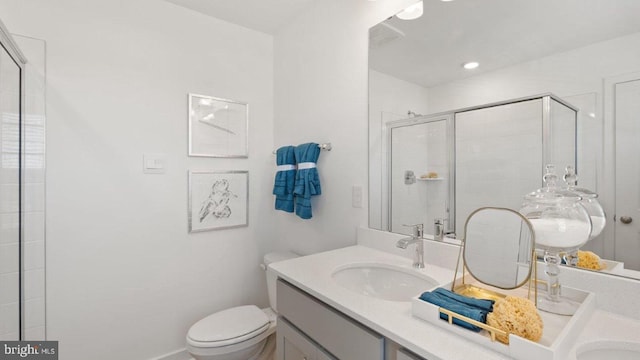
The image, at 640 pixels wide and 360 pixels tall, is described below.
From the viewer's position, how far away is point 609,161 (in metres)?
0.84

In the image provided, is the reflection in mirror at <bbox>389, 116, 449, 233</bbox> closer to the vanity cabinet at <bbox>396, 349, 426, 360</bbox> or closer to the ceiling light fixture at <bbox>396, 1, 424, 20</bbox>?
the ceiling light fixture at <bbox>396, 1, 424, 20</bbox>

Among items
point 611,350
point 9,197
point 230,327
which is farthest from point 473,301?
point 9,197

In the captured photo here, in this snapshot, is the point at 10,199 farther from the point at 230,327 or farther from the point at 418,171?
the point at 418,171

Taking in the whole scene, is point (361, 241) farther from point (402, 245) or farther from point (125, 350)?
point (125, 350)

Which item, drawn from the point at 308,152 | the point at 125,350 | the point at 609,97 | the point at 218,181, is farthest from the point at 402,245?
the point at 125,350

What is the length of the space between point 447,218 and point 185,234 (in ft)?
5.24

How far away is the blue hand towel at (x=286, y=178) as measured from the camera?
6.19ft

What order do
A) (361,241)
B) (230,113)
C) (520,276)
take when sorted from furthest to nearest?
(230,113) → (361,241) → (520,276)

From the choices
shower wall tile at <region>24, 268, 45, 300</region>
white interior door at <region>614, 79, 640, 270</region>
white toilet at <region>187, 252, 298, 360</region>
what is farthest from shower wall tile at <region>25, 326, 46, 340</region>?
white interior door at <region>614, 79, 640, 270</region>

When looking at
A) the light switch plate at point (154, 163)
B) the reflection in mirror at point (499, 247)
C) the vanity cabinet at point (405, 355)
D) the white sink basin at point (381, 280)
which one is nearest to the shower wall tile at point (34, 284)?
the light switch plate at point (154, 163)

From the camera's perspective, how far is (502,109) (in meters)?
1.05

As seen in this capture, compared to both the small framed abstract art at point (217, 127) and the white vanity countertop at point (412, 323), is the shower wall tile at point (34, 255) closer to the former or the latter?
the small framed abstract art at point (217, 127)

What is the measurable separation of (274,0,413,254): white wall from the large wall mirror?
92 millimetres

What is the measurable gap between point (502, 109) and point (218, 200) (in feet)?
5.68
